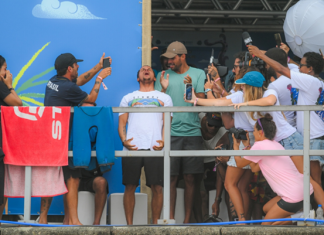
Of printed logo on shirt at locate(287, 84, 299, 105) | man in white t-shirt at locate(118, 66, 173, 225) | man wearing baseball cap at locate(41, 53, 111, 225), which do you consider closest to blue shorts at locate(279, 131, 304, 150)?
printed logo on shirt at locate(287, 84, 299, 105)

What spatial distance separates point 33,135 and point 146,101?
126 centimetres

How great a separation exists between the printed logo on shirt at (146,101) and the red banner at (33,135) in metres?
0.88

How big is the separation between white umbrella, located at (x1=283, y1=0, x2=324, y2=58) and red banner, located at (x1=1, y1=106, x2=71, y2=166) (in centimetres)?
372

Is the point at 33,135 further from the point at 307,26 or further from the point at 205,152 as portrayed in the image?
the point at 307,26

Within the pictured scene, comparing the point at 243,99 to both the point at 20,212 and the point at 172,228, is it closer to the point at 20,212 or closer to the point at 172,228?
the point at 172,228

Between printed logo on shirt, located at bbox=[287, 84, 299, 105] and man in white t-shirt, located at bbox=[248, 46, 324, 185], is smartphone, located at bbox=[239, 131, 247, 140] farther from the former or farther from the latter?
printed logo on shirt, located at bbox=[287, 84, 299, 105]

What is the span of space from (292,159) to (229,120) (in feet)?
2.78

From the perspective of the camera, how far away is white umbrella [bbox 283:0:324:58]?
6.62 m

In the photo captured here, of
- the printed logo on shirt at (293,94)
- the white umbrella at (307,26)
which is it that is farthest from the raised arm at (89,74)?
the white umbrella at (307,26)

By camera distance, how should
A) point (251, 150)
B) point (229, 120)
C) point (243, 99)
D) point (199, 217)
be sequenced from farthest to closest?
point (199, 217)
point (229, 120)
point (243, 99)
point (251, 150)

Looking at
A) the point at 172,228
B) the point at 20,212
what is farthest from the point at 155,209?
the point at 20,212

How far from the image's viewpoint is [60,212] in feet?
18.6

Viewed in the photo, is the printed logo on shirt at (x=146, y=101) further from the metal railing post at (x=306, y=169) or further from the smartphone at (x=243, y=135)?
the metal railing post at (x=306, y=169)

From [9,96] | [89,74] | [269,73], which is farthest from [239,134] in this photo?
[9,96]
